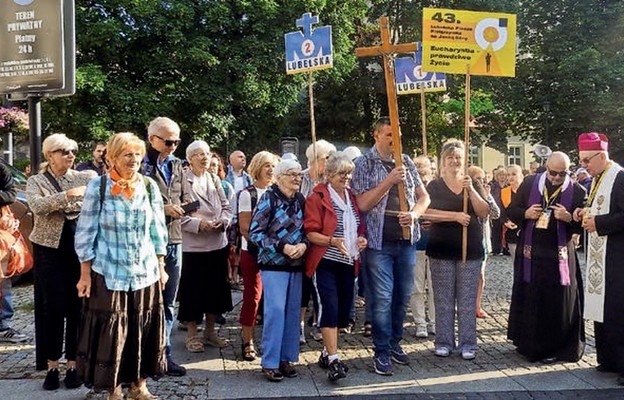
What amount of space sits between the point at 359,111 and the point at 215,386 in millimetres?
29210

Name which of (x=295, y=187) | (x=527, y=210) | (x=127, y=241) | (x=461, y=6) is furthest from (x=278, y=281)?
(x=461, y=6)

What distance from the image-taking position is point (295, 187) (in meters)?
5.54

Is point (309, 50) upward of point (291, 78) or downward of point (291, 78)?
downward

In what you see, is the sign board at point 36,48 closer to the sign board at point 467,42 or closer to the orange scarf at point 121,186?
the orange scarf at point 121,186

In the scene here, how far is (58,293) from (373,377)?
2602 mm

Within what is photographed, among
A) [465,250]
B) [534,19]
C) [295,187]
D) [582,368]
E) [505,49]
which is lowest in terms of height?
[582,368]

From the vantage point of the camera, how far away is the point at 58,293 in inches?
205

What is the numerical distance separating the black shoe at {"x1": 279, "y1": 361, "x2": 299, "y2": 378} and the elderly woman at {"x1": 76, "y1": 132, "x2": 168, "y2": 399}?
130 centimetres

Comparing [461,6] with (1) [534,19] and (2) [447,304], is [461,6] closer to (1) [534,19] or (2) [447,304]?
(1) [534,19]

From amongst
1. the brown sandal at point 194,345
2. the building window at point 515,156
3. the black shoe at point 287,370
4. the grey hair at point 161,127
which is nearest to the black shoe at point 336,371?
the black shoe at point 287,370

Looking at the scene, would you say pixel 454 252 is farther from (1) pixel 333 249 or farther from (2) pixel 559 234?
(1) pixel 333 249

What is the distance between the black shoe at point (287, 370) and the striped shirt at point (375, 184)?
1.20m

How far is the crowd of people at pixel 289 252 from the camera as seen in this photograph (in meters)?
4.65

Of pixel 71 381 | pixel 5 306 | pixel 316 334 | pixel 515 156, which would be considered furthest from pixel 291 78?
pixel 515 156
